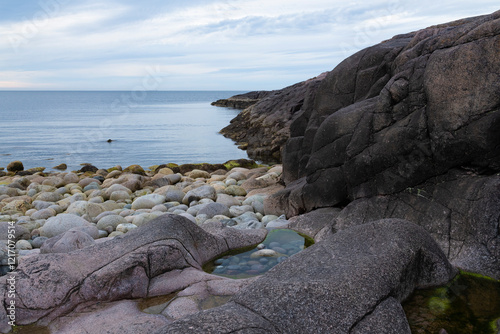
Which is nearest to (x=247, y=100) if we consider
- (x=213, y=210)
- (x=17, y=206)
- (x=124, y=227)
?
(x=17, y=206)

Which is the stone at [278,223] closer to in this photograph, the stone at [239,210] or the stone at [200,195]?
the stone at [239,210]

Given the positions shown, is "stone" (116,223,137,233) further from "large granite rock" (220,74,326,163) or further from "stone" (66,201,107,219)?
"large granite rock" (220,74,326,163)

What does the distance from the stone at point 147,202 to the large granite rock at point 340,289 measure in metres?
8.11

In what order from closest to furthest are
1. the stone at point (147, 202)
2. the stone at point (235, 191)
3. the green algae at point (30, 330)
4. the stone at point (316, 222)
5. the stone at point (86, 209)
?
the green algae at point (30, 330)
the stone at point (316, 222)
the stone at point (86, 209)
the stone at point (147, 202)
the stone at point (235, 191)

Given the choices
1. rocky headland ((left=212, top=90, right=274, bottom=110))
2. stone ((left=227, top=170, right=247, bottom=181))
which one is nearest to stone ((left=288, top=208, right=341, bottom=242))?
stone ((left=227, top=170, right=247, bottom=181))

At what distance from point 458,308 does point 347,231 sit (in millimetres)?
1575

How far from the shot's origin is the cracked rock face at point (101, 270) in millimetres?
5379

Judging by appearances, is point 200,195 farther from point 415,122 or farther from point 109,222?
point 415,122

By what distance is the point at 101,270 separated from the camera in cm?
577

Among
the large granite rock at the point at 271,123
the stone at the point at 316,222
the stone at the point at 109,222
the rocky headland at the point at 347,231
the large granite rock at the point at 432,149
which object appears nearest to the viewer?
the rocky headland at the point at 347,231

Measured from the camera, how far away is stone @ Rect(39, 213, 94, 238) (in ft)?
32.9

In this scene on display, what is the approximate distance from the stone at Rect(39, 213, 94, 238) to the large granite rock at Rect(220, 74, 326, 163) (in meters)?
14.8

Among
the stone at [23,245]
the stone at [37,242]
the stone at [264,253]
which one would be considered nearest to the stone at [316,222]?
the stone at [264,253]

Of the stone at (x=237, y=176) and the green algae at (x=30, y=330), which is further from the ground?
the green algae at (x=30, y=330)
